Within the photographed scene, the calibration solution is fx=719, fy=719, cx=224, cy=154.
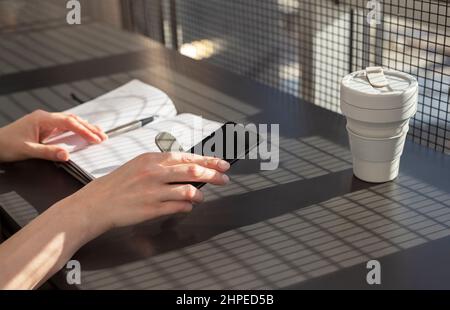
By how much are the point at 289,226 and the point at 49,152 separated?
0.40 m

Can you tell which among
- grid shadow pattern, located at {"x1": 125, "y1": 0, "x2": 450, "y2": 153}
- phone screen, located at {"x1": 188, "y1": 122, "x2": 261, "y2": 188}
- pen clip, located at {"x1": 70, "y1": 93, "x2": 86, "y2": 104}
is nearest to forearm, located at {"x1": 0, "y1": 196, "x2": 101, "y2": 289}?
phone screen, located at {"x1": 188, "y1": 122, "x2": 261, "y2": 188}

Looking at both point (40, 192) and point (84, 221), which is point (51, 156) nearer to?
point (40, 192)

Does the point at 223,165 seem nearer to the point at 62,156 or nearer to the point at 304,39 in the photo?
the point at 62,156

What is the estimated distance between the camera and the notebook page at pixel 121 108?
1141mm

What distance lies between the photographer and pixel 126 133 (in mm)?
1124

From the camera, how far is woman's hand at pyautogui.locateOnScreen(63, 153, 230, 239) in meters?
0.86

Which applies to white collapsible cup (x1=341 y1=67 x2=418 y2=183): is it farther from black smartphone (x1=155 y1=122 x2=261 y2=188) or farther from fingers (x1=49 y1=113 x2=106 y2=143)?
fingers (x1=49 y1=113 x2=106 y2=143)

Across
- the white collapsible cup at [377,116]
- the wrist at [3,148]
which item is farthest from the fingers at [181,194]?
the wrist at [3,148]

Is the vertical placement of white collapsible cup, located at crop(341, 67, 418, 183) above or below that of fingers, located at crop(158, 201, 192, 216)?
above

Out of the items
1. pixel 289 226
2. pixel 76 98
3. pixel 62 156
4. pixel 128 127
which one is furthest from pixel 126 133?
pixel 289 226

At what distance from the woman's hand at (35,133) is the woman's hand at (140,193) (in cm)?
21

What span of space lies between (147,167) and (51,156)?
24 cm

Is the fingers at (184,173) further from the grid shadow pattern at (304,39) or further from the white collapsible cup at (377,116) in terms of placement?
the grid shadow pattern at (304,39)

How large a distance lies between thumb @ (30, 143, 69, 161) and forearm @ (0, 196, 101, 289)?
19cm
